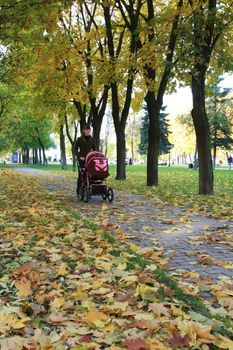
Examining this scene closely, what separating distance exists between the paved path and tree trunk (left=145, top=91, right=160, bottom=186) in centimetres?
635

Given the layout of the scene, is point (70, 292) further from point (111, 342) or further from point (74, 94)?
point (74, 94)

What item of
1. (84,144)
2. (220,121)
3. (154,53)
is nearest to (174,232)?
(84,144)

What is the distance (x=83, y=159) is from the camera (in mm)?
11648

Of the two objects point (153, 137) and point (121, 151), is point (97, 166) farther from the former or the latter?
point (121, 151)

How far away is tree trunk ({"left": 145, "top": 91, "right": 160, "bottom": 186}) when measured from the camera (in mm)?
17906

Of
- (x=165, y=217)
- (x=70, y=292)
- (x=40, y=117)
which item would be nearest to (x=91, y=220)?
(x=165, y=217)

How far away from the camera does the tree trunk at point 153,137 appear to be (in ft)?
58.7

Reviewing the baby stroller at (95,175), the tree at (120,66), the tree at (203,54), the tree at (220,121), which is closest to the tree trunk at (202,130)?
the tree at (203,54)

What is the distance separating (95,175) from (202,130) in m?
4.51

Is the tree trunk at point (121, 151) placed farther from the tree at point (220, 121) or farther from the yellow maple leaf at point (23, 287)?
the tree at point (220, 121)

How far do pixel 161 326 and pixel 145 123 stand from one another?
200ft

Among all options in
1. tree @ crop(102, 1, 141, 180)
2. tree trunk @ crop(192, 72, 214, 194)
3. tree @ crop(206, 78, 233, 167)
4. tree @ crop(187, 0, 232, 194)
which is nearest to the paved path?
tree trunk @ crop(192, 72, 214, 194)

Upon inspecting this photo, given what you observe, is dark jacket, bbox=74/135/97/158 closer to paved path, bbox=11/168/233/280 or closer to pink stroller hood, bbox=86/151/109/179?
pink stroller hood, bbox=86/151/109/179

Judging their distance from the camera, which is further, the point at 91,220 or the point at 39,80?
the point at 39,80
